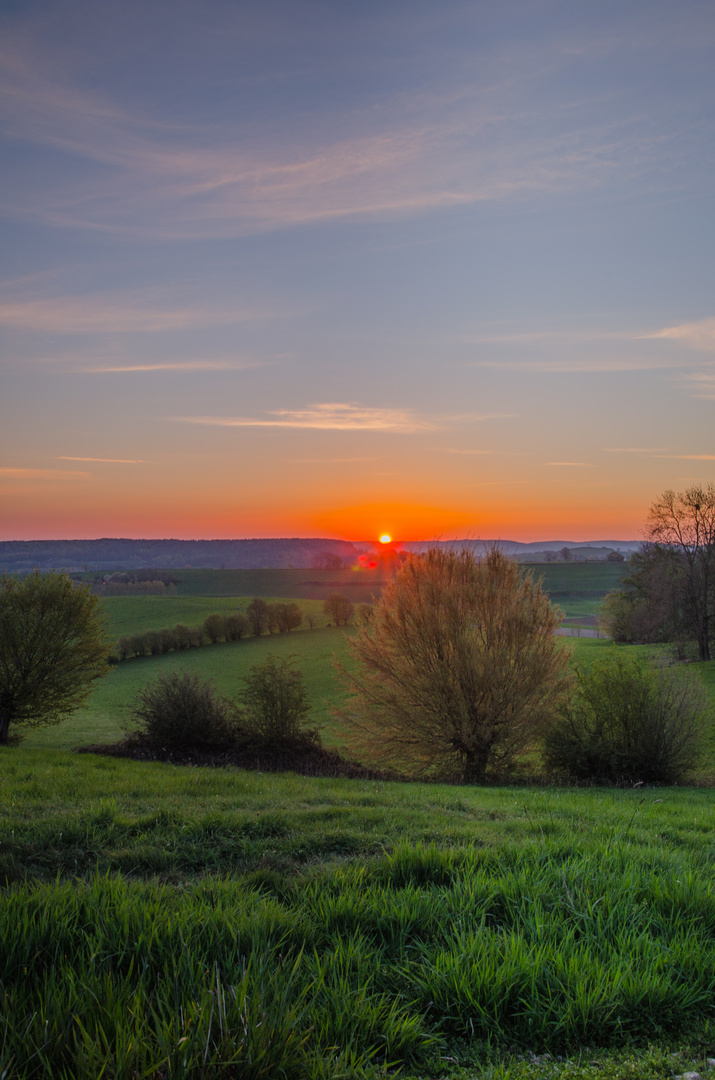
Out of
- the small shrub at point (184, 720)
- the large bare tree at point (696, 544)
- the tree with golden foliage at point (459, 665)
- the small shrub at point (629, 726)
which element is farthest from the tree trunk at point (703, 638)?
the small shrub at point (184, 720)

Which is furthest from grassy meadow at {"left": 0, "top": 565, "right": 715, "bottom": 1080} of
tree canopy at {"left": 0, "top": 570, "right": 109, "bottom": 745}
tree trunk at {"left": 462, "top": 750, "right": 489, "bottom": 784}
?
tree canopy at {"left": 0, "top": 570, "right": 109, "bottom": 745}

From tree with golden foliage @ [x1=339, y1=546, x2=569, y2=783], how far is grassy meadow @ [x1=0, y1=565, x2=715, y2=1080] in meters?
12.7

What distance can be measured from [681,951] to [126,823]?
4980 millimetres

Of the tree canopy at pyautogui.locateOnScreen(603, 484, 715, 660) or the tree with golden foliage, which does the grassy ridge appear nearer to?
the tree with golden foliage

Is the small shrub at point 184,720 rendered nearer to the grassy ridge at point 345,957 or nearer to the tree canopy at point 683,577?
the grassy ridge at point 345,957

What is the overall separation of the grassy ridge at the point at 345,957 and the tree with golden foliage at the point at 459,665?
1324 centimetres

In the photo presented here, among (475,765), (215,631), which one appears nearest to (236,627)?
(215,631)

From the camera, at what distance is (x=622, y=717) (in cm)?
1812

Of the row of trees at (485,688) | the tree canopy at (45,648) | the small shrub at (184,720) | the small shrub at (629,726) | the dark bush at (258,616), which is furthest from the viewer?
the dark bush at (258,616)

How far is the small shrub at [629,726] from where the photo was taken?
17781 millimetres

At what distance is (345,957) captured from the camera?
3.28 m

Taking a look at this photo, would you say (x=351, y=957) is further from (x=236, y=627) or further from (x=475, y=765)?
(x=236, y=627)

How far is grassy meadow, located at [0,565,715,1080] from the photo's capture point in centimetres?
250

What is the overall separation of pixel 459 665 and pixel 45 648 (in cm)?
1560
